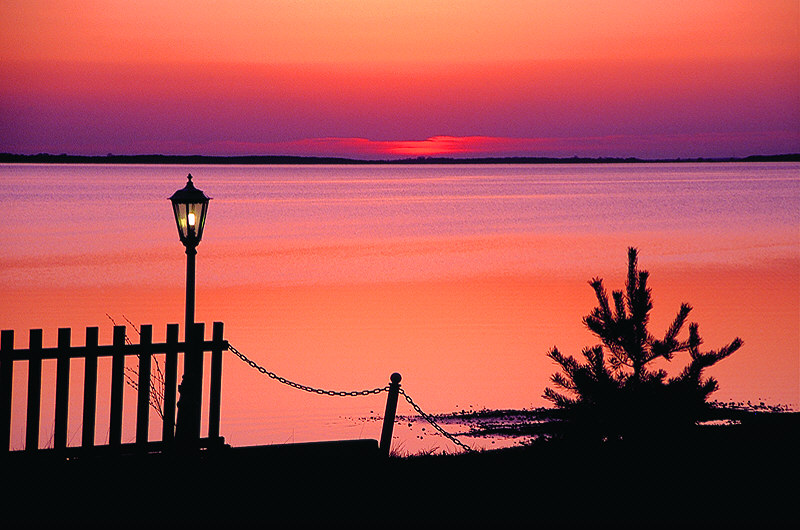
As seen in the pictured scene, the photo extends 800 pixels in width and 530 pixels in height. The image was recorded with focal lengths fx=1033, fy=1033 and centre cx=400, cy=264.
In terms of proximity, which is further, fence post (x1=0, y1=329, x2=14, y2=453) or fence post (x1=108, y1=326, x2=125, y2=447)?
fence post (x1=108, y1=326, x2=125, y2=447)

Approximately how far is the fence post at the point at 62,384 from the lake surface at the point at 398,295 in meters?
7.29

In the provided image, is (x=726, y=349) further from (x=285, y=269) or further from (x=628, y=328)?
(x=285, y=269)

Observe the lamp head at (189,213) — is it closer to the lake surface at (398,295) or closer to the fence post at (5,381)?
the fence post at (5,381)

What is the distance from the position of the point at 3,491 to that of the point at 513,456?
15.0 feet

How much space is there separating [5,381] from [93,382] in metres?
0.68

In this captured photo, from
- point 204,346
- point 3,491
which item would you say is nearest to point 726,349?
point 204,346

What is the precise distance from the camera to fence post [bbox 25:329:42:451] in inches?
315

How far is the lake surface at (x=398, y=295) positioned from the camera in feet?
62.4

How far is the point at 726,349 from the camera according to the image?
10.9 m

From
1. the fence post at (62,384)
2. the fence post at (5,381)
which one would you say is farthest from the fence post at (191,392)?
the fence post at (5,381)

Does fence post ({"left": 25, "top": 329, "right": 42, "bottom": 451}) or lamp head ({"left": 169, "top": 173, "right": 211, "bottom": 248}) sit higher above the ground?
lamp head ({"left": 169, "top": 173, "right": 211, "bottom": 248})

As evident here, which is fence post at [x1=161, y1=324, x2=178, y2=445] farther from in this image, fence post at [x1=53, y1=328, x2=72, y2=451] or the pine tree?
the pine tree

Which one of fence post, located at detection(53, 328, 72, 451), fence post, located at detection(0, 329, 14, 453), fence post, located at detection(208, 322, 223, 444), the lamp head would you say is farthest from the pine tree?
fence post, located at detection(0, 329, 14, 453)

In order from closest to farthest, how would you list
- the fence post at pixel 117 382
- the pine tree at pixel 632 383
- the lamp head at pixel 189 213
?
the fence post at pixel 117 382
the lamp head at pixel 189 213
the pine tree at pixel 632 383
